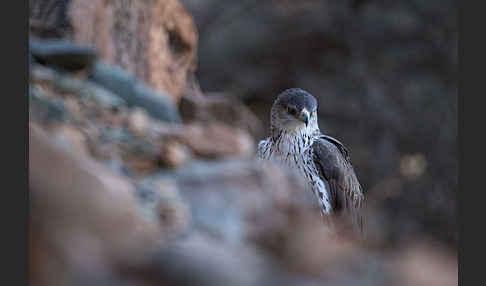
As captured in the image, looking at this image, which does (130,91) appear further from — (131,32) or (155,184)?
(131,32)

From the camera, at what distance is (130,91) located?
1925mm

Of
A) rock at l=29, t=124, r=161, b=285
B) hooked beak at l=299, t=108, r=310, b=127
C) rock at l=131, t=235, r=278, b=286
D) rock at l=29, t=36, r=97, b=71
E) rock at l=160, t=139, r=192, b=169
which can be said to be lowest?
rock at l=131, t=235, r=278, b=286

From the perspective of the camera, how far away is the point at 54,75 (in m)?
1.82

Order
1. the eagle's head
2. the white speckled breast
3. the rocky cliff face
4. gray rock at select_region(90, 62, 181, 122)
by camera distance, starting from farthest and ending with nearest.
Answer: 1. the eagle's head
2. the white speckled breast
3. the rocky cliff face
4. gray rock at select_region(90, 62, 181, 122)

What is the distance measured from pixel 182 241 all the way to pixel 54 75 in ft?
2.55

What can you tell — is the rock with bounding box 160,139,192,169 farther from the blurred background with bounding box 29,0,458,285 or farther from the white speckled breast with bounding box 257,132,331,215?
the white speckled breast with bounding box 257,132,331,215

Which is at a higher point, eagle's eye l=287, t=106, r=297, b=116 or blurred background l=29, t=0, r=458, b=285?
eagle's eye l=287, t=106, r=297, b=116

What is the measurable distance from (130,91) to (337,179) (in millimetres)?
1735

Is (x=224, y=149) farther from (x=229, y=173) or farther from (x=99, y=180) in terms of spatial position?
(x=99, y=180)

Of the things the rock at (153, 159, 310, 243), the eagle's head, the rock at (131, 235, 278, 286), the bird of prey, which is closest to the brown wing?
the bird of prey

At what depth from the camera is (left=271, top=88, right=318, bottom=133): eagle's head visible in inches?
132

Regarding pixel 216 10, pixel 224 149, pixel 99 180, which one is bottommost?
pixel 99 180

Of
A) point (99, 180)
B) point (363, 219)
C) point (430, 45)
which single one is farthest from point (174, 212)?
point (430, 45)

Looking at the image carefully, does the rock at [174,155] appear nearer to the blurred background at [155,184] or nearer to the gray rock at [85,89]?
the blurred background at [155,184]
